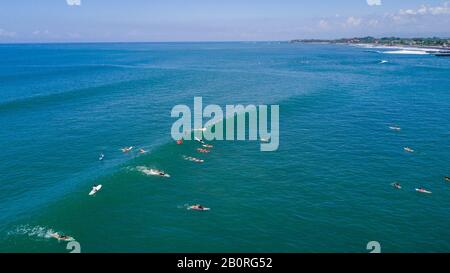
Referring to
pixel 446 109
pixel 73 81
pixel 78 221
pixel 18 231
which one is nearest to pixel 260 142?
pixel 78 221

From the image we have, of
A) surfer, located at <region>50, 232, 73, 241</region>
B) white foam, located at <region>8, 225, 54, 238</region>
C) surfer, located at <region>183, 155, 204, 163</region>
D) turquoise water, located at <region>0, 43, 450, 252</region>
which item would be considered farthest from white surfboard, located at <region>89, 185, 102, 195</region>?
surfer, located at <region>183, 155, 204, 163</region>

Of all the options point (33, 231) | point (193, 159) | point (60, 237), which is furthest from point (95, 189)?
point (193, 159)

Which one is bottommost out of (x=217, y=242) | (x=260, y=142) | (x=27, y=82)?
(x=217, y=242)

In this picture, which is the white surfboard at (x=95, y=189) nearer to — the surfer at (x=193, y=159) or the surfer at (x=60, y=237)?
the surfer at (x=60, y=237)

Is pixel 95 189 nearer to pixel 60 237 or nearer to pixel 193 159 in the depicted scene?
pixel 60 237

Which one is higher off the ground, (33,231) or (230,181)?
(230,181)

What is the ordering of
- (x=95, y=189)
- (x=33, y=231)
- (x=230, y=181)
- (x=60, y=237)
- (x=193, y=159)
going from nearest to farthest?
(x=60, y=237) < (x=33, y=231) < (x=95, y=189) < (x=230, y=181) < (x=193, y=159)

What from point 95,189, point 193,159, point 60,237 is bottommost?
point 60,237

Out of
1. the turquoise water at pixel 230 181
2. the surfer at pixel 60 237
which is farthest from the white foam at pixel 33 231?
the surfer at pixel 60 237

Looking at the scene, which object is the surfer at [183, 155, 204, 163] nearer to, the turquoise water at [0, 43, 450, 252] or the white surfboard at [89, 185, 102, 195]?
the turquoise water at [0, 43, 450, 252]

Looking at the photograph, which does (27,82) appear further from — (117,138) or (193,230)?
(193,230)
